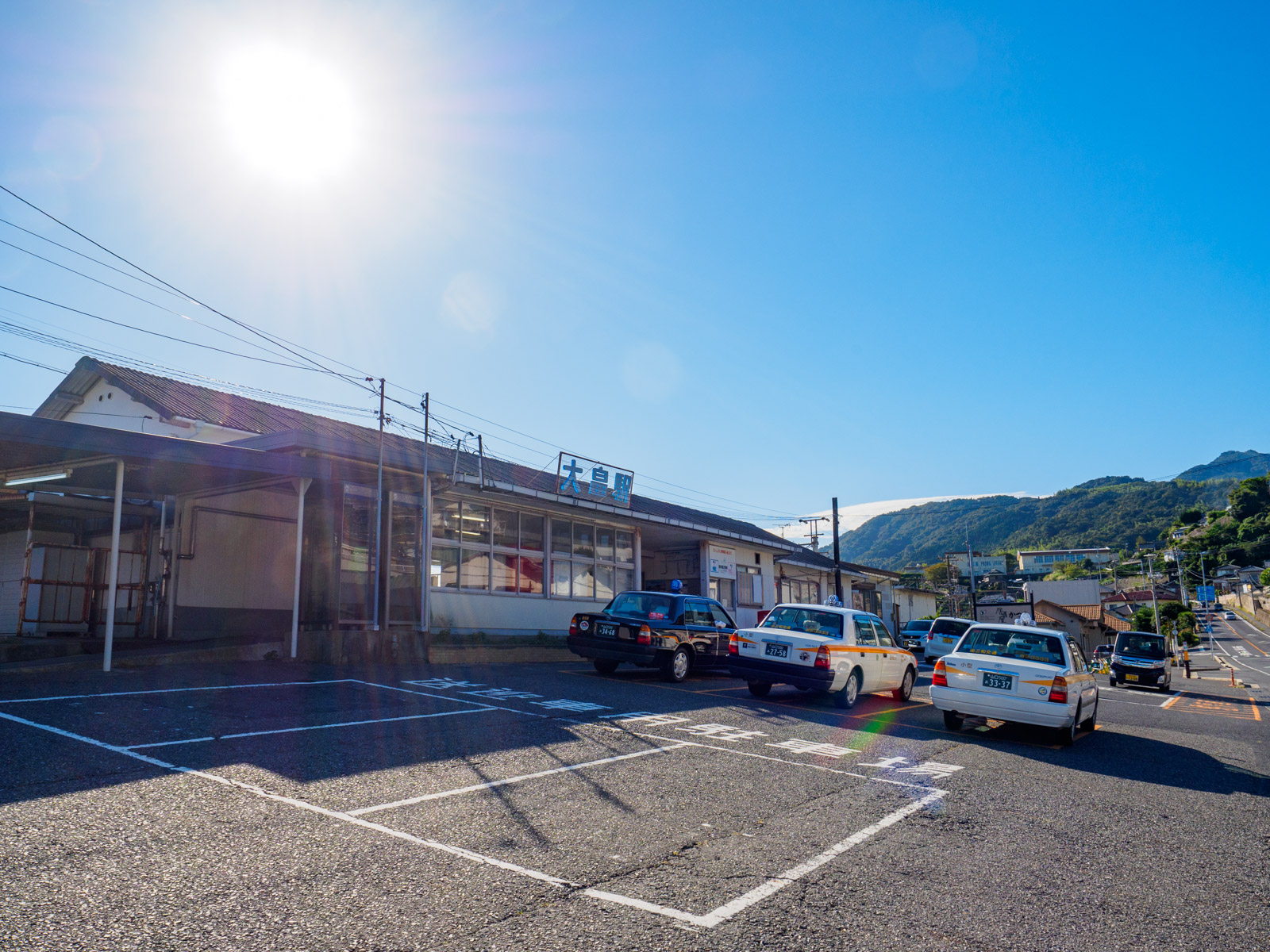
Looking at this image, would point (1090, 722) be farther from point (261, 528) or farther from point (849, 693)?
point (261, 528)

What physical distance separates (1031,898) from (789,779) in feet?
9.51

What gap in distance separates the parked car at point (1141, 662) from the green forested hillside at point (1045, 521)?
10402 cm

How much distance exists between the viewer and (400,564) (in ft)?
60.6

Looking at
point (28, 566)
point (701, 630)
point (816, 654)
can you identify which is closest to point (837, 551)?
point (701, 630)

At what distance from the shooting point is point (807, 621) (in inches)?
535

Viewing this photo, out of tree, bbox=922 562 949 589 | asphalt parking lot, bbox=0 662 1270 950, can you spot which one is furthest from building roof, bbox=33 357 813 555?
tree, bbox=922 562 949 589

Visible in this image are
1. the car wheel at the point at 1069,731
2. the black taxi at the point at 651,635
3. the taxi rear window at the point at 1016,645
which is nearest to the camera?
the car wheel at the point at 1069,731

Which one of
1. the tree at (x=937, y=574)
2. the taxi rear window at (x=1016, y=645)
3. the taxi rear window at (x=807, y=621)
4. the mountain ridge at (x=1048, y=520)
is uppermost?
the mountain ridge at (x=1048, y=520)

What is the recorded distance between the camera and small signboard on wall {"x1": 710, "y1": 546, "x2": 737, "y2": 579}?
100 ft

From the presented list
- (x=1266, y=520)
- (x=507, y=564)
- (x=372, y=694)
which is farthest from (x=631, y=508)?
(x=1266, y=520)

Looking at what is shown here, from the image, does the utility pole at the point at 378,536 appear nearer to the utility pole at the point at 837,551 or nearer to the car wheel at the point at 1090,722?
the car wheel at the point at 1090,722

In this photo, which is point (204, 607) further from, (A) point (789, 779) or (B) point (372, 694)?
(A) point (789, 779)

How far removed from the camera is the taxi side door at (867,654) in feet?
43.4

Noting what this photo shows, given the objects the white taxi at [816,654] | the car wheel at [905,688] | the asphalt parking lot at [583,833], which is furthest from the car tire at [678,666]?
the asphalt parking lot at [583,833]
